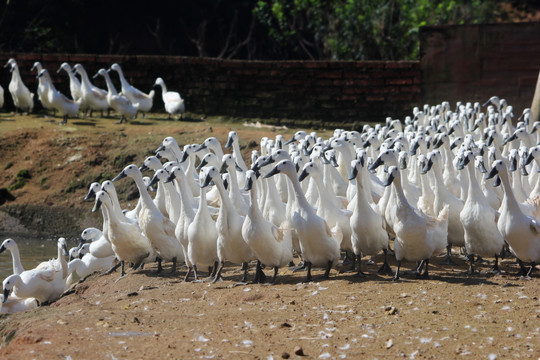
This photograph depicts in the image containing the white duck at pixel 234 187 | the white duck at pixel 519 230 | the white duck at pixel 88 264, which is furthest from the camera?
the white duck at pixel 88 264

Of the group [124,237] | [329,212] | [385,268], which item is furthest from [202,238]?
[385,268]

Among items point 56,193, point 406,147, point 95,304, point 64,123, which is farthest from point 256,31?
point 95,304

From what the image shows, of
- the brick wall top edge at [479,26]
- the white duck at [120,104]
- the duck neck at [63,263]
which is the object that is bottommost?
the duck neck at [63,263]

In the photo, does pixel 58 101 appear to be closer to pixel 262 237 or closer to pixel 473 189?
pixel 262 237

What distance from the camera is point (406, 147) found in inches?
436

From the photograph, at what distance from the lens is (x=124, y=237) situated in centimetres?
968

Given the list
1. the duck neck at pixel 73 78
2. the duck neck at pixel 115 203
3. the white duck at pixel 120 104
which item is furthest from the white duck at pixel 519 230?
the duck neck at pixel 73 78

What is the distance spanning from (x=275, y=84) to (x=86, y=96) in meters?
3.60

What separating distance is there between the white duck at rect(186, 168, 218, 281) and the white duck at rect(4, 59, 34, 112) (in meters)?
9.07

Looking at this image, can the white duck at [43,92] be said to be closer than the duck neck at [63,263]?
No

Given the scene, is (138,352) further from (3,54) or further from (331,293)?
(3,54)

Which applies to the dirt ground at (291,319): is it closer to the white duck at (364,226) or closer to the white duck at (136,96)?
the white duck at (364,226)

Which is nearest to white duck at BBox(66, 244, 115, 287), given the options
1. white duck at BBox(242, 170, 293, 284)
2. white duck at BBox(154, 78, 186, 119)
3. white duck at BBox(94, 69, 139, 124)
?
white duck at BBox(242, 170, 293, 284)

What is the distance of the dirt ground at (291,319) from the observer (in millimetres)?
6312
